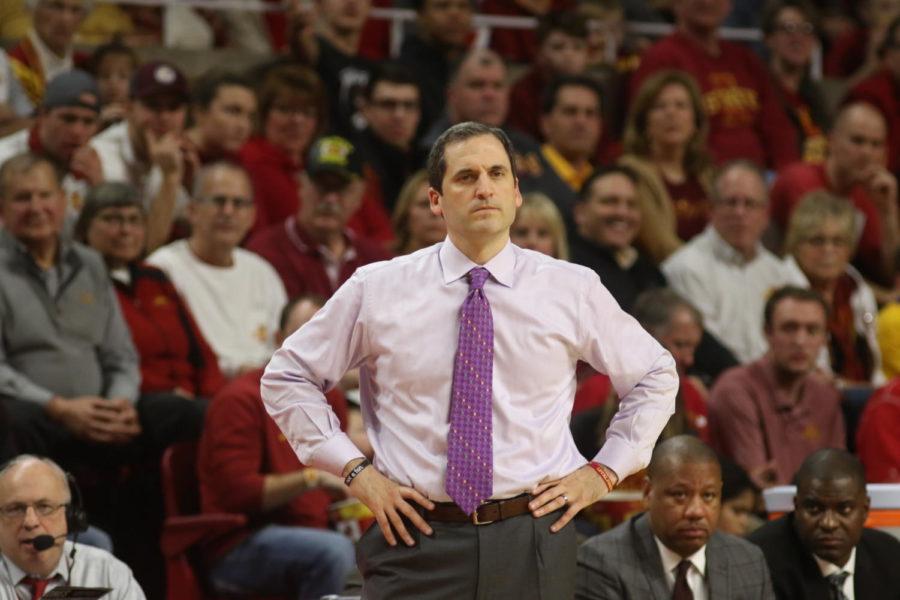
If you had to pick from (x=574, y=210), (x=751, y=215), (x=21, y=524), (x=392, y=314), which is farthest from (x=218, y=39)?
(x=392, y=314)

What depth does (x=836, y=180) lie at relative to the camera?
8797 millimetres

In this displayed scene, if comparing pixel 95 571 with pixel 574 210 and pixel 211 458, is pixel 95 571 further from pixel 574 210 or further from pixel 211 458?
pixel 574 210

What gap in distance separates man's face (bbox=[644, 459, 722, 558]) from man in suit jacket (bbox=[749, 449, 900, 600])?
342 mm

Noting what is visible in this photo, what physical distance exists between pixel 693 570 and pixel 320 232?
3.24m

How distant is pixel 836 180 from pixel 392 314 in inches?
230

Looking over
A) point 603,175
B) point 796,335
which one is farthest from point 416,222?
point 796,335

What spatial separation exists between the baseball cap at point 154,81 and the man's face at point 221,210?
668 mm

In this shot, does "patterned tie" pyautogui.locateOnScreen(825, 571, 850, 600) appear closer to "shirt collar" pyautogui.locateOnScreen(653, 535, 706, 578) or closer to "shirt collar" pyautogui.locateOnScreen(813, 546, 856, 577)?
"shirt collar" pyautogui.locateOnScreen(813, 546, 856, 577)

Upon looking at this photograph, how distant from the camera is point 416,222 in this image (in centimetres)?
741

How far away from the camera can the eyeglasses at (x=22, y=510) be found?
15.1 ft

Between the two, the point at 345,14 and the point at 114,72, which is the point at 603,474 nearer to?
the point at 114,72

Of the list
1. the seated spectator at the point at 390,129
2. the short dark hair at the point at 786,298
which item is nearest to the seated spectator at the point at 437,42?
the seated spectator at the point at 390,129

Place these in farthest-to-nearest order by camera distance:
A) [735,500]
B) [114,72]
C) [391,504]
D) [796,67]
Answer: [796,67] → [114,72] → [735,500] → [391,504]

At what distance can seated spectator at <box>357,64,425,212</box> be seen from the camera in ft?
27.6
